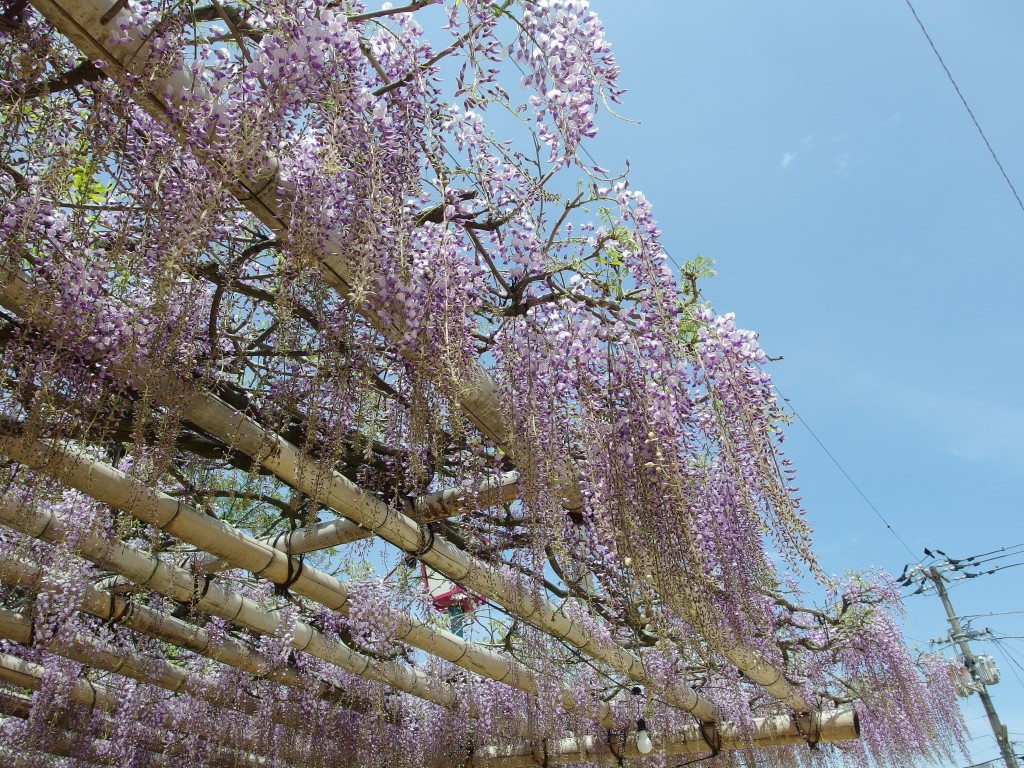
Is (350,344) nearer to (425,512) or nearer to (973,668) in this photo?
(425,512)

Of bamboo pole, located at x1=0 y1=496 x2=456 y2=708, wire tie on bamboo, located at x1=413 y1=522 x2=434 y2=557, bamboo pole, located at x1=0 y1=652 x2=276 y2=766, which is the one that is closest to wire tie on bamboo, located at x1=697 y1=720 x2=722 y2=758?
bamboo pole, located at x1=0 y1=496 x2=456 y2=708

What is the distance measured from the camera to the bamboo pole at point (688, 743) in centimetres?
677

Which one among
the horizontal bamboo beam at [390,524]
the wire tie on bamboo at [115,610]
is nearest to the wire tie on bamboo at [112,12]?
the horizontal bamboo beam at [390,524]

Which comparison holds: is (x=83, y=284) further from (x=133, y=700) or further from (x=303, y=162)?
(x=133, y=700)

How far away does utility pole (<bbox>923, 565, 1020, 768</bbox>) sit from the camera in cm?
809

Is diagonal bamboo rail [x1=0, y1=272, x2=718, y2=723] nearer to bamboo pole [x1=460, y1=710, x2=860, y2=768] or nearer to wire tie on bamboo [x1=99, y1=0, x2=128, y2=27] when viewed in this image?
wire tie on bamboo [x1=99, y1=0, x2=128, y2=27]

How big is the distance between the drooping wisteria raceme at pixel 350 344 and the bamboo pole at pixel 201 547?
18mm

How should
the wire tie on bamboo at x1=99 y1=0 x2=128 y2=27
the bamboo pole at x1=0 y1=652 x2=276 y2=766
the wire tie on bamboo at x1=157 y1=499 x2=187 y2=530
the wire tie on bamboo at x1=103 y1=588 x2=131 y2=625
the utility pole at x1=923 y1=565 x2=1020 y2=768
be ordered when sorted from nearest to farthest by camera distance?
the wire tie on bamboo at x1=99 y1=0 x2=128 y2=27 → the wire tie on bamboo at x1=157 y1=499 x2=187 y2=530 → the wire tie on bamboo at x1=103 y1=588 x2=131 y2=625 → the bamboo pole at x1=0 y1=652 x2=276 y2=766 → the utility pole at x1=923 y1=565 x2=1020 y2=768

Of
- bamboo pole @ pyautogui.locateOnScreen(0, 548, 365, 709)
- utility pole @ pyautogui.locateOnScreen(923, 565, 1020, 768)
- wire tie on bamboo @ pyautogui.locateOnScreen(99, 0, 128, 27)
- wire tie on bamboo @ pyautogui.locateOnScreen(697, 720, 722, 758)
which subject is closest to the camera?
wire tie on bamboo @ pyautogui.locateOnScreen(99, 0, 128, 27)

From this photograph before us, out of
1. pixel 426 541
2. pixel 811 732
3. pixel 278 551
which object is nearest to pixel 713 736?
pixel 811 732

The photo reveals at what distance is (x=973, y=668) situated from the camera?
8.69 meters

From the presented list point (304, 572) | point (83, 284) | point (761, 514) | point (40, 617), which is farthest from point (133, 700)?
point (761, 514)

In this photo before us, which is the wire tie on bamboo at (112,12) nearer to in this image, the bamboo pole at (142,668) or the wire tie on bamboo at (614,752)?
the bamboo pole at (142,668)

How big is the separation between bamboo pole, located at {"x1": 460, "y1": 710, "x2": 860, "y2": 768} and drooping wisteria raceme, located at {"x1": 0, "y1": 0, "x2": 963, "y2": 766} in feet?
7.48
